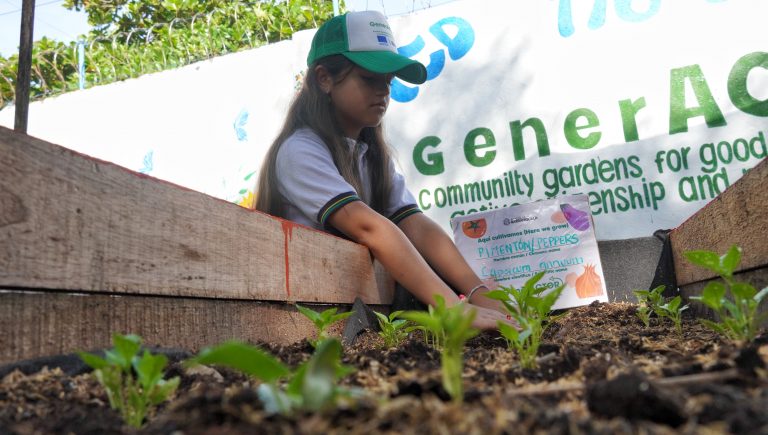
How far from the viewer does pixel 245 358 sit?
517 millimetres

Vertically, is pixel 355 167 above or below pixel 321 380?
above

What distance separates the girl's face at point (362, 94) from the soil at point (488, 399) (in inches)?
51.2

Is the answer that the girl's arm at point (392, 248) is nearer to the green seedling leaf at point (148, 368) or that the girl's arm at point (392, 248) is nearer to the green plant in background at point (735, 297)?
the green plant in background at point (735, 297)

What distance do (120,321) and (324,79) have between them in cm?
142

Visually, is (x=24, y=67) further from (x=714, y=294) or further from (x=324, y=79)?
(x=714, y=294)

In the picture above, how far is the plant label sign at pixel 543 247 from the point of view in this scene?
8.77 ft

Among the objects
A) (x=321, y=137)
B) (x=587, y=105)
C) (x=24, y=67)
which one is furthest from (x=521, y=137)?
(x=24, y=67)

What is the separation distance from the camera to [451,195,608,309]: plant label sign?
8.77 ft

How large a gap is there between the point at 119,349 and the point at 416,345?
571 mm

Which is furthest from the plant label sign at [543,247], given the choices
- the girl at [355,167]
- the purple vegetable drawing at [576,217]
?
the girl at [355,167]

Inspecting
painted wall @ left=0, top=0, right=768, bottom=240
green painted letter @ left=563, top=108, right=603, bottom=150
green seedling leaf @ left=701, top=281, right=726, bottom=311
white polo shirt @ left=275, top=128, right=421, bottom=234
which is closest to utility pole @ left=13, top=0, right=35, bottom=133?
white polo shirt @ left=275, top=128, right=421, bottom=234

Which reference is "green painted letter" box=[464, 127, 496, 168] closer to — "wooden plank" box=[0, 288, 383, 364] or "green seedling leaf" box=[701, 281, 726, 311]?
"wooden plank" box=[0, 288, 383, 364]

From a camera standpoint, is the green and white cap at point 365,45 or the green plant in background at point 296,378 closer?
the green plant in background at point 296,378

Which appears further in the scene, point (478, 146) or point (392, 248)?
point (478, 146)
